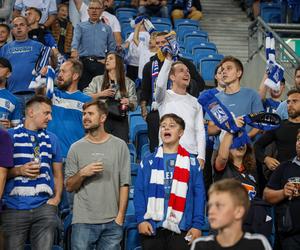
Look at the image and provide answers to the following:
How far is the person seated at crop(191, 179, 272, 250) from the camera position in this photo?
662cm

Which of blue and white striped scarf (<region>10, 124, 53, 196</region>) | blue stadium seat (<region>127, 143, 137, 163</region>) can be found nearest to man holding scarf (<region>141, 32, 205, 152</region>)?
blue stadium seat (<region>127, 143, 137, 163</region>)

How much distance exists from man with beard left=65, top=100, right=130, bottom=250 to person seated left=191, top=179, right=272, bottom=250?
220 cm

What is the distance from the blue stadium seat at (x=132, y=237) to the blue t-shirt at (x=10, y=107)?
1632 mm

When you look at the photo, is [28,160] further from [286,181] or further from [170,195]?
[286,181]

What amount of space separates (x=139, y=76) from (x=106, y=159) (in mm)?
4585

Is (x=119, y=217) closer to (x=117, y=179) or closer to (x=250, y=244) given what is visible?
(x=117, y=179)

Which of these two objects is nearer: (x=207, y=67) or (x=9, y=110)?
(x=9, y=110)

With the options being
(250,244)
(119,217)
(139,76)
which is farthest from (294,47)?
(250,244)

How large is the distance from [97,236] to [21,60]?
3.41 m

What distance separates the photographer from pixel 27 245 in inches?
364

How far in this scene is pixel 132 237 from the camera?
370 inches

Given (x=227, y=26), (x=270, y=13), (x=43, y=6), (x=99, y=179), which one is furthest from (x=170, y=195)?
(x=227, y=26)

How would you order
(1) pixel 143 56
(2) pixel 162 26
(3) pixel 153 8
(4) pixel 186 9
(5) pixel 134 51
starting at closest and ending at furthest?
1. (1) pixel 143 56
2. (5) pixel 134 51
3. (2) pixel 162 26
4. (3) pixel 153 8
5. (4) pixel 186 9

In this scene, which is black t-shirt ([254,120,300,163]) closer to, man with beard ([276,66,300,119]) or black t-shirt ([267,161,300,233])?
man with beard ([276,66,300,119])
